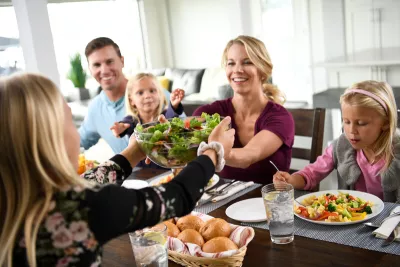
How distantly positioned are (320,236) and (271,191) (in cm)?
18

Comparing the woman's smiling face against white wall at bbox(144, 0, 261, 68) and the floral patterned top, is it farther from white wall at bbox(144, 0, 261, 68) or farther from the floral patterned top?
white wall at bbox(144, 0, 261, 68)

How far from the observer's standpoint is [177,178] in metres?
0.99

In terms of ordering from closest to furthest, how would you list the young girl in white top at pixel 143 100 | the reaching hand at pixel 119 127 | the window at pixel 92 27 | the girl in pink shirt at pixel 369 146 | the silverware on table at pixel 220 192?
1. the silverware on table at pixel 220 192
2. the girl in pink shirt at pixel 369 146
3. the reaching hand at pixel 119 127
4. the young girl in white top at pixel 143 100
5. the window at pixel 92 27

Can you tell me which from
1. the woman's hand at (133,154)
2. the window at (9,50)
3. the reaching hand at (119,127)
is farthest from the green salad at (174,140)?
the window at (9,50)

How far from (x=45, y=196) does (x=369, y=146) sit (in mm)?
1355

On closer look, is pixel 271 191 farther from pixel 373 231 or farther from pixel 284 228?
pixel 373 231

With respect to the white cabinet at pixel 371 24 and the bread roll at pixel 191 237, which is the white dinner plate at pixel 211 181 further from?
the white cabinet at pixel 371 24

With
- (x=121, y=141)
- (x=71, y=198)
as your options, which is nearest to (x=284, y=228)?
(x=71, y=198)

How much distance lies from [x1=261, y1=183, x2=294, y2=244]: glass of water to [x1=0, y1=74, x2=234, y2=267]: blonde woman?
483mm

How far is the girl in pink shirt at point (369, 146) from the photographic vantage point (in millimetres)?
1746

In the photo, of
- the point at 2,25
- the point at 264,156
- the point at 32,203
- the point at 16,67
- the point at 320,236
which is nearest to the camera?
the point at 32,203

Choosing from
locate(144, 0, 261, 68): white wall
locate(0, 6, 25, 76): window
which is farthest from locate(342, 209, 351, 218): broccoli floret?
locate(144, 0, 261, 68): white wall

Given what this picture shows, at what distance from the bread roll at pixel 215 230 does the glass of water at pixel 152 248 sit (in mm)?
136

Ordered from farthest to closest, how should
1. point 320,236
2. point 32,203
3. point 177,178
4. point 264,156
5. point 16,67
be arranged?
point 16,67 < point 264,156 < point 320,236 < point 177,178 < point 32,203
